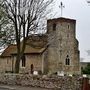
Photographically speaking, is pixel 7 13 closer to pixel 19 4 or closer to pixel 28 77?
pixel 19 4

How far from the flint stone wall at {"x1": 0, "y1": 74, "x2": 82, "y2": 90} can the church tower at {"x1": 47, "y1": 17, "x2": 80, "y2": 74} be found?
3892cm

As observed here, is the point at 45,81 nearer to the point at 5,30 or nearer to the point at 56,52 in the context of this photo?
the point at 5,30

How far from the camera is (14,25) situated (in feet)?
150

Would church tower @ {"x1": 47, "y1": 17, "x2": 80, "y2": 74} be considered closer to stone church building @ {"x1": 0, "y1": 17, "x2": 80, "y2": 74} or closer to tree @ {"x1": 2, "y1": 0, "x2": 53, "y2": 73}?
stone church building @ {"x1": 0, "y1": 17, "x2": 80, "y2": 74}

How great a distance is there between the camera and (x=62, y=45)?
80.8m

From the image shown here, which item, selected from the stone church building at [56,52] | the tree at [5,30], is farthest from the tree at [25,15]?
the stone church building at [56,52]

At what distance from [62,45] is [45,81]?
46623 millimetres

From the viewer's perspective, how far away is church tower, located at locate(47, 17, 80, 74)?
3152 inches

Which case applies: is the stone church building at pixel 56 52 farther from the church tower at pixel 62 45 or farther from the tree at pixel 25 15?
the tree at pixel 25 15

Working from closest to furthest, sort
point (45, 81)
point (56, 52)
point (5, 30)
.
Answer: point (45, 81) → point (5, 30) → point (56, 52)

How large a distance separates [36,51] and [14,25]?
34.3 meters

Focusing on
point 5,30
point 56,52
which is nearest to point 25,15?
point 5,30

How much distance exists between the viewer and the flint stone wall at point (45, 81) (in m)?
30.6

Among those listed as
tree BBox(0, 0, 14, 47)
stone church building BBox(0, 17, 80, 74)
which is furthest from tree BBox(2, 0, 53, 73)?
stone church building BBox(0, 17, 80, 74)
